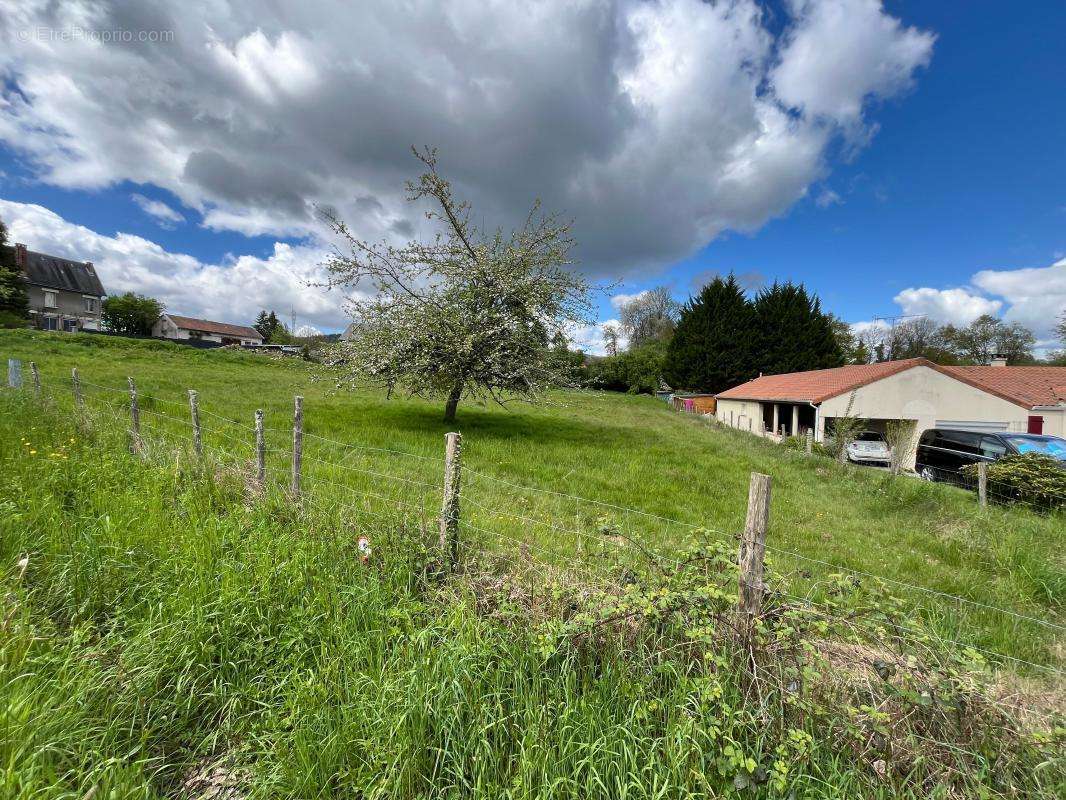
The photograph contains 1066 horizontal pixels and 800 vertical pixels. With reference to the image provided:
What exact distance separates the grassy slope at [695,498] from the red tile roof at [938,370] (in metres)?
9.42

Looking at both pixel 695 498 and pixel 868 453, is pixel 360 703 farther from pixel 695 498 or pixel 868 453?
pixel 868 453

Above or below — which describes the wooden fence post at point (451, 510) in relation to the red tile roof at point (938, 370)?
below

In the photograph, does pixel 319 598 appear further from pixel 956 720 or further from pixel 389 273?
pixel 389 273

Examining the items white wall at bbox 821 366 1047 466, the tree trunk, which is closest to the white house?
white wall at bbox 821 366 1047 466

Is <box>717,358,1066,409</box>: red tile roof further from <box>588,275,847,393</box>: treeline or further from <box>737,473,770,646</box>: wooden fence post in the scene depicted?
<box>737,473,770,646</box>: wooden fence post

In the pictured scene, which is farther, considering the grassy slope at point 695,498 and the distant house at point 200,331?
the distant house at point 200,331

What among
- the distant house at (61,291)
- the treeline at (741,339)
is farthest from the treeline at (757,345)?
the distant house at (61,291)

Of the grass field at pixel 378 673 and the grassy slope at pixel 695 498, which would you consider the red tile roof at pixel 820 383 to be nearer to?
the grassy slope at pixel 695 498

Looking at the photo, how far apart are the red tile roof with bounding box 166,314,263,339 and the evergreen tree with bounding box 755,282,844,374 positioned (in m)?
86.7

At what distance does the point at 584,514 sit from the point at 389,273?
9448 millimetres

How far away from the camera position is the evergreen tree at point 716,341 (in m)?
43.8

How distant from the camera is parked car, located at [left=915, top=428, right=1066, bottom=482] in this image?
11531mm

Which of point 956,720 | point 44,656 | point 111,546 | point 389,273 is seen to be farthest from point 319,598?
point 389,273

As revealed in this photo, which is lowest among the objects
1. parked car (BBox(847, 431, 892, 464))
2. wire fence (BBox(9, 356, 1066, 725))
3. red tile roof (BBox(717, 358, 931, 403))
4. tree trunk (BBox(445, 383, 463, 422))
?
parked car (BBox(847, 431, 892, 464))
